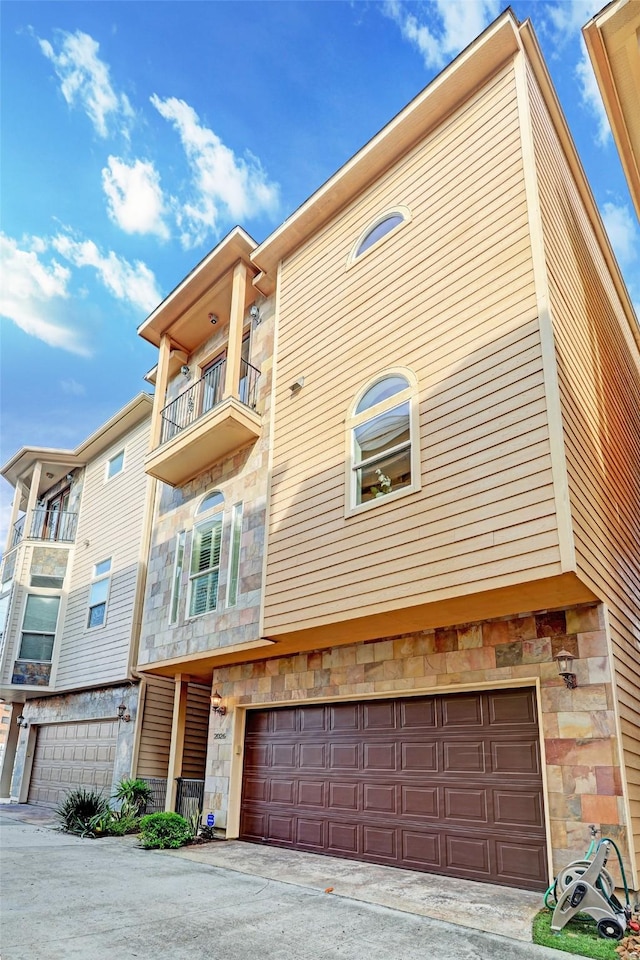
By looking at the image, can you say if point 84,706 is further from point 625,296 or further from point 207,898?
point 625,296

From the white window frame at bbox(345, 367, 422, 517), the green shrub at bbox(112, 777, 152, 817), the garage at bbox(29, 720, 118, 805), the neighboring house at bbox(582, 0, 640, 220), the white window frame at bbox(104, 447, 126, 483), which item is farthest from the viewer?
the white window frame at bbox(104, 447, 126, 483)

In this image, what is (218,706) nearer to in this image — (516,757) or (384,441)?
Answer: (516,757)

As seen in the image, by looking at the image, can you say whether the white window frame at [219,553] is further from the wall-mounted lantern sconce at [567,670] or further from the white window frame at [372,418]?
the wall-mounted lantern sconce at [567,670]

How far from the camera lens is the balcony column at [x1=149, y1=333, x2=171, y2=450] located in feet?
38.0

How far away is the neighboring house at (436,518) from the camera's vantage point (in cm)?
573

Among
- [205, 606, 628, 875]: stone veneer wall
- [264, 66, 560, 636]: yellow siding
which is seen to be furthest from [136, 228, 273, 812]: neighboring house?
[205, 606, 628, 875]: stone veneer wall

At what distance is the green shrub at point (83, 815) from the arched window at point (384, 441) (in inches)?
276

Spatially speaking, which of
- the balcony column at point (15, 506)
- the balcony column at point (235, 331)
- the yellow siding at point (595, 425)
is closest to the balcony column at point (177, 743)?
the balcony column at point (235, 331)

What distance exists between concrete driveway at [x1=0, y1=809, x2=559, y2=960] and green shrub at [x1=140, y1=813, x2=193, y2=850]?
1703 mm

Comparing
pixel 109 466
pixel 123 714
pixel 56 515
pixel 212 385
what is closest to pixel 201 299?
pixel 212 385

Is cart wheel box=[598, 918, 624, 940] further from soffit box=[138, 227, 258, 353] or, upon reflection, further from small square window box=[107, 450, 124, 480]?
small square window box=[107, 450, 124, 480]

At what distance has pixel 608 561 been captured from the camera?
6.55m

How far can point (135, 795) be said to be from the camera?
11.1 meters

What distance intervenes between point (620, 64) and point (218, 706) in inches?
379
